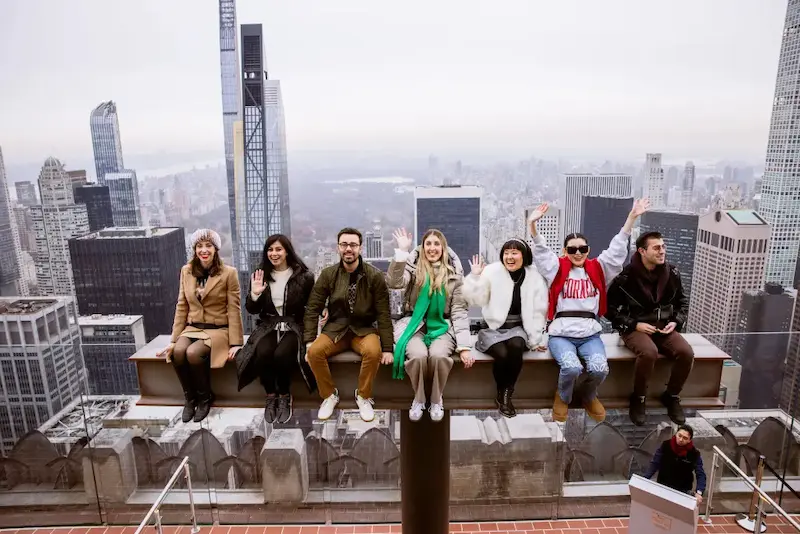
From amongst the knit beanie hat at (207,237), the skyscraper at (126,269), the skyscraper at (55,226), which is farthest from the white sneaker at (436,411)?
the skyscraper at (55,226)

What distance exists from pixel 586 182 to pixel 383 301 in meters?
9.67

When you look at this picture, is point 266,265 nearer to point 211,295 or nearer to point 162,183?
point 211,295

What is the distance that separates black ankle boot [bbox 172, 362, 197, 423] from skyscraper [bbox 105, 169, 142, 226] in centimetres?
1876

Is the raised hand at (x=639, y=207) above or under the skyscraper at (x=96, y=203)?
above

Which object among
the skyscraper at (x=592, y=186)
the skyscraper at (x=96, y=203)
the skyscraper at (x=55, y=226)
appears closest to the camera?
the skyscraper at (x=592, y=186)

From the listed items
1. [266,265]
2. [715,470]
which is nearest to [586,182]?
[715,470]

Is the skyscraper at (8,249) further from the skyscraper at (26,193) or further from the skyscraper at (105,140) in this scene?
the skyscraper at (105,140)

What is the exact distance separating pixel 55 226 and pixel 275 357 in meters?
23.4

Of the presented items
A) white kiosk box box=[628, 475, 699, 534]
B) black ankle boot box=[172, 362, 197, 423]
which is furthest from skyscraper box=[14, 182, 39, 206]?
white kiosk box box=[628, 475, 699, 534]

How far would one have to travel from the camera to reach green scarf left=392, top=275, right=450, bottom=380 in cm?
262

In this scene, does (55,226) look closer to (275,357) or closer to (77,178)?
(77,178)

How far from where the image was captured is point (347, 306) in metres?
2.70

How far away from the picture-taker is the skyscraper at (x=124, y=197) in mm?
20281

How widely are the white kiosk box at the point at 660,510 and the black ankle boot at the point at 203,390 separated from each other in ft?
9.09
